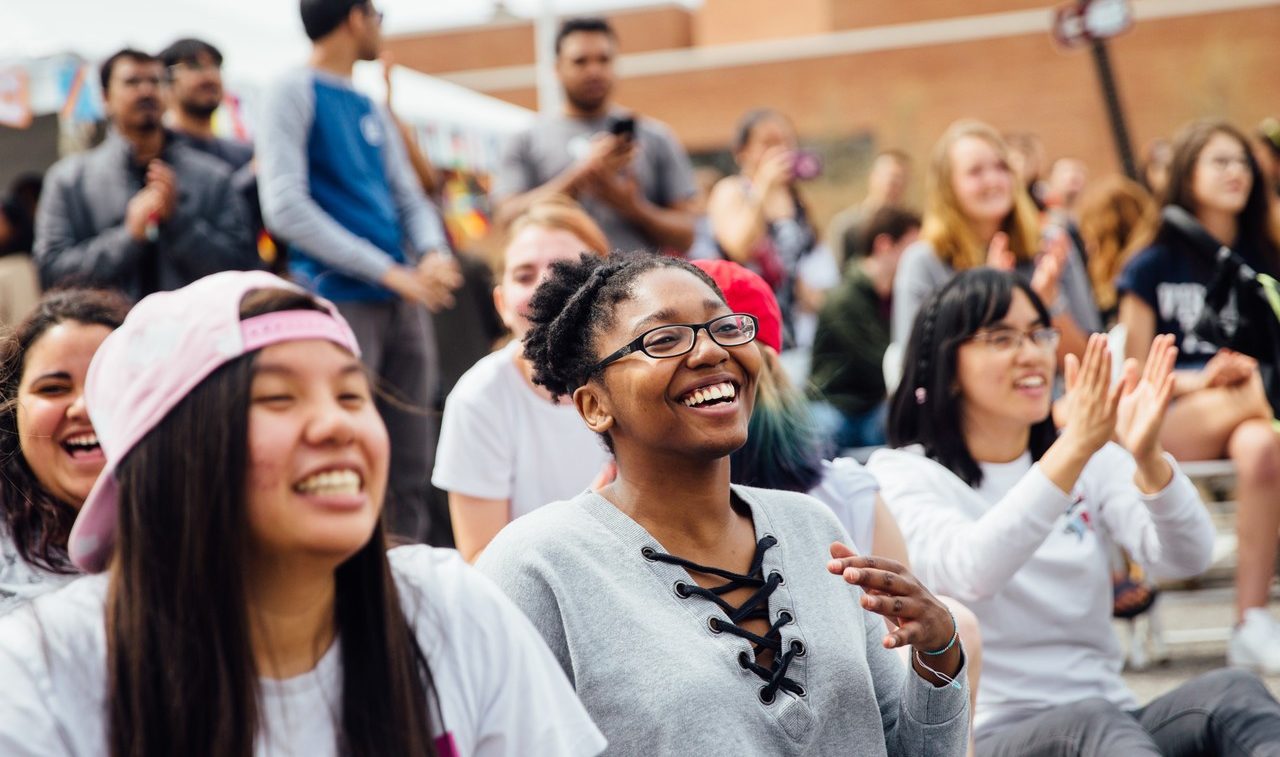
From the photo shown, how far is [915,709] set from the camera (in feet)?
7.90

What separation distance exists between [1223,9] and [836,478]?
35.5 meters

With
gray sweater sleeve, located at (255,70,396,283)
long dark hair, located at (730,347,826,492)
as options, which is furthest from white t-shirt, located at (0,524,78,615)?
gray sweater sleeve, located at (255,70,396,283)

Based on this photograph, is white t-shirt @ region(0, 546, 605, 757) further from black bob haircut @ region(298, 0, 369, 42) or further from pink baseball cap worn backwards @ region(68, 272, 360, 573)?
black bob haircut @ region(298, 0, 369, 42)

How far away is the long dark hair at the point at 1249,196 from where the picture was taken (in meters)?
5.61

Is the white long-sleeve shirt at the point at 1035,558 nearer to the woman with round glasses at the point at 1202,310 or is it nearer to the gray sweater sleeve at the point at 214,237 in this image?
the woman with round glasses at the point at 1202,310

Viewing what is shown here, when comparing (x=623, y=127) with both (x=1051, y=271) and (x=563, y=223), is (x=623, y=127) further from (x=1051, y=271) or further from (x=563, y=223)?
(x=1051, y=271)

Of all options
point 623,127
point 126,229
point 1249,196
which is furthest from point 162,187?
point 1249,196

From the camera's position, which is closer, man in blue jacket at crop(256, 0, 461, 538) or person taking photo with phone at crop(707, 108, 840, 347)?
man in blue jacket at crop(256, 0, 461, 538)

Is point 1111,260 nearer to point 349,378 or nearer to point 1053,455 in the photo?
point 1053,455

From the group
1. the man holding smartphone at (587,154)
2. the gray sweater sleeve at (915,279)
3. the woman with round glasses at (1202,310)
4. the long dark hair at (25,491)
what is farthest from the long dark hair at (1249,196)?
the long dark hair at (25,491)

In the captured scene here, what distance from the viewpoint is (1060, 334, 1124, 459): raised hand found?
3.00m

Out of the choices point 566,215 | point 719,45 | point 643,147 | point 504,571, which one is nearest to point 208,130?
point 643,147

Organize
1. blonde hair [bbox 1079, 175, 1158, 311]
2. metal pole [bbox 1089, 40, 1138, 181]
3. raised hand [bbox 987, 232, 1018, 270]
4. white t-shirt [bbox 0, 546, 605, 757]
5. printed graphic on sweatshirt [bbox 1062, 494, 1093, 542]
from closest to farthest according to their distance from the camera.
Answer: white t-shirt [bbox 0, 546, 605, 757]
printed graphic on sweatshirt [bbox 1062, 494, 1093, 542]
raised hand [bbox 987, 232, 1018, 270]
blonde hair [bbox 1079, 175, 1158, 311]
metal pole [bbox 1089, 40, 1138, 181]

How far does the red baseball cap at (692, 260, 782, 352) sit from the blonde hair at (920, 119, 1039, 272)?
100 inches
